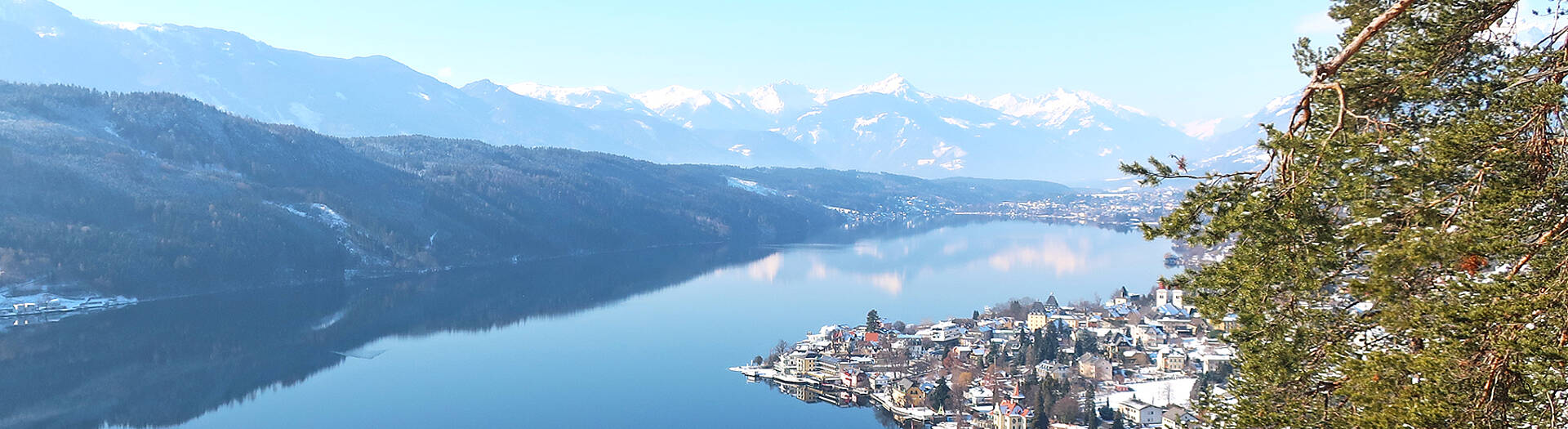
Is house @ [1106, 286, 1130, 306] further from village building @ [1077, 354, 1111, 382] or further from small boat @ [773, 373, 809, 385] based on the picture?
small boat @ [773, 373, 809, 385]

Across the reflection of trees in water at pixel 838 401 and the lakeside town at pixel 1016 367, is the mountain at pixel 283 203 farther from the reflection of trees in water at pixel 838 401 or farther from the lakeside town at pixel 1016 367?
the lakeside town at pixel 1016 367

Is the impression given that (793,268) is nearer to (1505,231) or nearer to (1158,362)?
(1158,362)

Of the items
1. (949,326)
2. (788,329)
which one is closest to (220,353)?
(788,329)

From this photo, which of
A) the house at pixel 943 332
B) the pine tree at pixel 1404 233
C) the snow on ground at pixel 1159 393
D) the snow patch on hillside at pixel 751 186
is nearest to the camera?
the pine tree at pixel 1404 233

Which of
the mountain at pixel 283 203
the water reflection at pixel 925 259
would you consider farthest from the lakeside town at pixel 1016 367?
the mountain at pixel 283 203

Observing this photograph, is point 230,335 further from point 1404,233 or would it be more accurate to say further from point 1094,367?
point 1404,233

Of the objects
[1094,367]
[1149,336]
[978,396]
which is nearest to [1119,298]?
[1149,336]

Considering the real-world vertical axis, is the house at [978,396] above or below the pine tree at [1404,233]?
below
